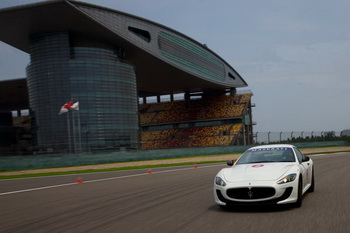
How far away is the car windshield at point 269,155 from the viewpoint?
8113 millimetres

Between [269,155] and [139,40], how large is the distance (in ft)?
145

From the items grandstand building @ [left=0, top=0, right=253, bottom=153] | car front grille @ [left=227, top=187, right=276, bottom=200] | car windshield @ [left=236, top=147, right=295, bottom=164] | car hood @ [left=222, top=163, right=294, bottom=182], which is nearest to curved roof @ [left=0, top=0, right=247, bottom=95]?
grandstand building @ [left=0, top=0, right=253, bottom=153]

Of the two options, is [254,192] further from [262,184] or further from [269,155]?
[269,155]

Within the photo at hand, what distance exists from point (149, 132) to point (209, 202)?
64429 mm

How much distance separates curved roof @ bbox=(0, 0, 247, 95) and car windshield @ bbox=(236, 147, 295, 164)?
120 feet

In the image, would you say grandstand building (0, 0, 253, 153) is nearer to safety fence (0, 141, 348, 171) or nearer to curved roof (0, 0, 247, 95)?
curved roof (0, 0, 247, 95)

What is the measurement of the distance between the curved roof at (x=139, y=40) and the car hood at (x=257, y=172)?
3726cm

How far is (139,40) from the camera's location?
2005 inches

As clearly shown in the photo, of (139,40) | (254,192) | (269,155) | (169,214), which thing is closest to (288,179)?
(254,192)

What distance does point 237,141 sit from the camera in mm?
64562

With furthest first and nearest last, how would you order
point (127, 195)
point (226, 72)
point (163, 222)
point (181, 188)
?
point (226, 72) < point (181, 188) < point (127, 195) < point (163, 222)

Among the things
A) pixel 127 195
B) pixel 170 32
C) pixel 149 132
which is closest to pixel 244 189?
pixel 127 195

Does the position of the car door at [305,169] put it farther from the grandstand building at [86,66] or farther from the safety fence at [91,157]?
the grandstand building at [86,66]

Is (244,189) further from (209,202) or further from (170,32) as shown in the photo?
(170,32)
